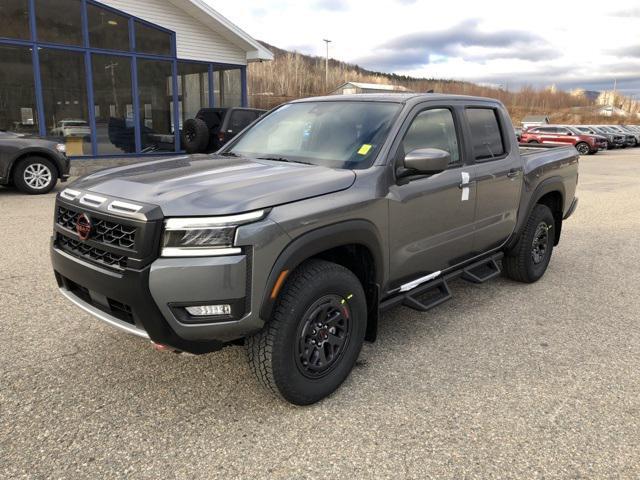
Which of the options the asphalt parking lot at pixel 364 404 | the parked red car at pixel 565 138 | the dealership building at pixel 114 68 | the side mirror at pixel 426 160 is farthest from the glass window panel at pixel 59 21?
the parked red car at pixel 565 138

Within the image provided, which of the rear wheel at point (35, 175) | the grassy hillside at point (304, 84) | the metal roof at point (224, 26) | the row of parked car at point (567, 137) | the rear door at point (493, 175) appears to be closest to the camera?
the rear door at point (493, 175)

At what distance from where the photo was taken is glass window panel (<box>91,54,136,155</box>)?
49.1 feet

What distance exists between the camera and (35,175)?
10.3 meters

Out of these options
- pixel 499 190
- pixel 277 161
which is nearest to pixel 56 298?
pixel 277 161

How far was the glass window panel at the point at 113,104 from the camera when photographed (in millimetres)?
14961

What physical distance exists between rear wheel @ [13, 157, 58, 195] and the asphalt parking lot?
20.7ft

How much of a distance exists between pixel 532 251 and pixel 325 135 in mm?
2733

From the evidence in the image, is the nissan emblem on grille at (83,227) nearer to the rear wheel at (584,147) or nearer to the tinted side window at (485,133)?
the tinted side window at (485,133)

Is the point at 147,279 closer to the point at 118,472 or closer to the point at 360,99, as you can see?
the point at 118,472

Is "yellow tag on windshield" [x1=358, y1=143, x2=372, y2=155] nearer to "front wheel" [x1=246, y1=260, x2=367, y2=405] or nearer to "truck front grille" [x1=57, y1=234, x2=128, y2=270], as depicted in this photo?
"front wheel" [x1=246, y1=260, x2=367, y2=405]

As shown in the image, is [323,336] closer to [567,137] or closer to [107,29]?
[107,29]

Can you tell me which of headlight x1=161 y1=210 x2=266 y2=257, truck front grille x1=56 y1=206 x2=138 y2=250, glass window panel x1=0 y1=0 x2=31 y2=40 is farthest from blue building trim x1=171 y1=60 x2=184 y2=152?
headlight x1=161 y1=210 x2=266 y2=257

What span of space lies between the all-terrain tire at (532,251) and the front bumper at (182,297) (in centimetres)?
338

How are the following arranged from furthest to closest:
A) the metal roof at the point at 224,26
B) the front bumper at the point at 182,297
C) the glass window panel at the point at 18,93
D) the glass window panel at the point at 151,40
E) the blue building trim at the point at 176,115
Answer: the blue building trim at the point at 176,115
the metal roof at the point at 224,26
the glass window panel at the point at 151,40
the glass window panel at the point at 18,93
the front bumper at the point at 182,297
